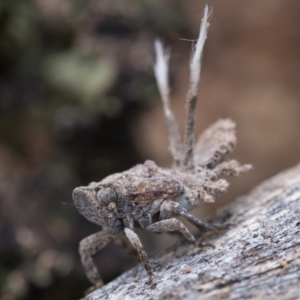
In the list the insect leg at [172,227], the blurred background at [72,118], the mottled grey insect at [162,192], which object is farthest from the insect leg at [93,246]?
the blurred background at [72,118]

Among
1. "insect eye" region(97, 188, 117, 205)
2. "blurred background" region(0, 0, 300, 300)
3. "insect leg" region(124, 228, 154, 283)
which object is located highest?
"blurred background" region(0, 0, 300, 300)

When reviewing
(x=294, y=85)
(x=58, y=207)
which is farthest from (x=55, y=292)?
(x=294, y=85)

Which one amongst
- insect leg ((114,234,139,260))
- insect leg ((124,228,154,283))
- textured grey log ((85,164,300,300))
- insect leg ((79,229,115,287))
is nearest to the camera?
textured grey log ((85,164,300,300))

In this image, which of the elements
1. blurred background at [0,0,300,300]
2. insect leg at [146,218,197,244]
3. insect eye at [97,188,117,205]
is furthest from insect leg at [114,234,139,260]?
blurred background at [0,0,300,300]

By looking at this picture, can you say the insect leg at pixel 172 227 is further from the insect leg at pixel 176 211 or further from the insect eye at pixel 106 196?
the insect eye at pixel 106 196

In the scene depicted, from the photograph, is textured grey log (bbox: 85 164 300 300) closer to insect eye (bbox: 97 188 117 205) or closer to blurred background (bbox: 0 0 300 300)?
insect eye (bbox: 97 188 117 205)

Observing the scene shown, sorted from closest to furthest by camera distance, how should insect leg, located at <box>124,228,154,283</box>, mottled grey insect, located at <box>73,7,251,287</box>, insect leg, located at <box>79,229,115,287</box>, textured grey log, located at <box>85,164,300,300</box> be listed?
textured grey log, located at <box>85,164,300,300</box>
insect leg, located at <box>124,228,154,283</box>
mottled grey insect, located at <box>73,7,251,287</box>
insect leg, located at <box>79,229,115,287</box>

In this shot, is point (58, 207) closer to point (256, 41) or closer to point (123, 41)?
point (123, 41)
